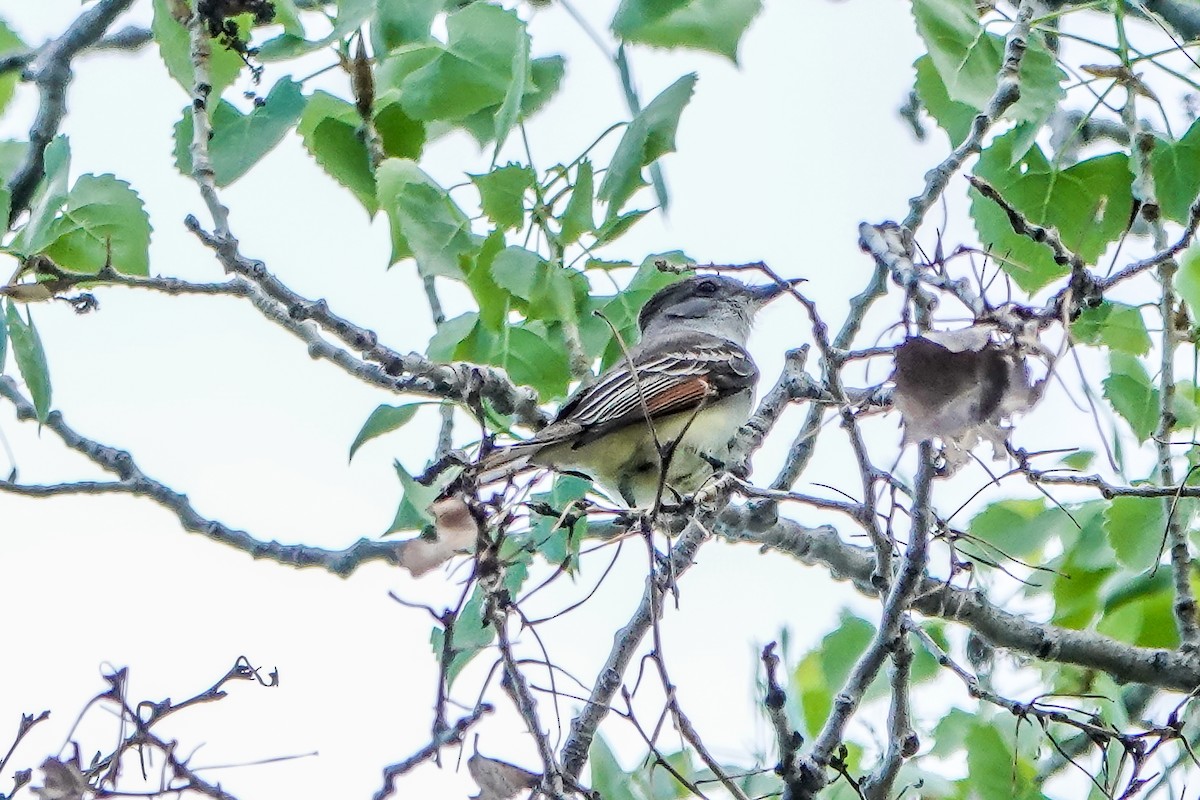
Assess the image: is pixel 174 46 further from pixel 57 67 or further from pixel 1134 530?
pixel 1134 530

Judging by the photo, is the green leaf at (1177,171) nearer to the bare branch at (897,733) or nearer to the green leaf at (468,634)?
the bare branch at (897,733)

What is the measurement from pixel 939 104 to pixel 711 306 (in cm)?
240

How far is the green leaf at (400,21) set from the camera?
3.18 m

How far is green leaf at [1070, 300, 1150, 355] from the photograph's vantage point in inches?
151

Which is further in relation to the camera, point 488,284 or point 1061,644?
point 1061,644

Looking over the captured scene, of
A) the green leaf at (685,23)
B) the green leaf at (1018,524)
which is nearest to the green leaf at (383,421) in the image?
the green leaf at (685,23)

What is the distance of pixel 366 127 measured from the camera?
3490 millimetres

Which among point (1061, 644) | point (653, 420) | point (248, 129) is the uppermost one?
point (248, 129)

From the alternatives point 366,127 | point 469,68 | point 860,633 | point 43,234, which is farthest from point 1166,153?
point 43,234

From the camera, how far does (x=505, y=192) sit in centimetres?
336

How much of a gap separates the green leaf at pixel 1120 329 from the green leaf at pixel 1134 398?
0.06m

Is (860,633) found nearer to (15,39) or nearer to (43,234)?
(43,234)

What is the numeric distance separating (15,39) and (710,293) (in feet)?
9.44

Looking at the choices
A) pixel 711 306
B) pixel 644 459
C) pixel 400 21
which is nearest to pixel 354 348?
pixel 400 21
